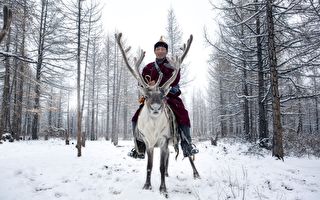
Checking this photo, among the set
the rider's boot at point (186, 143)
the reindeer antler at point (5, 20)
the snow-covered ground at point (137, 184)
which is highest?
the reindeer antler at point (5, 20)

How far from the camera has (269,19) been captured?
9078 mm

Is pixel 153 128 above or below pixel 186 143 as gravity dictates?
above

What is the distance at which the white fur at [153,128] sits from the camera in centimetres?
522

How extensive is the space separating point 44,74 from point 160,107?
19163mm

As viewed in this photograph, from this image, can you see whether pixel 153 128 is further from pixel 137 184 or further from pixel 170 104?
pixel 137 184

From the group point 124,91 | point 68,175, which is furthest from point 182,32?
point 68,175

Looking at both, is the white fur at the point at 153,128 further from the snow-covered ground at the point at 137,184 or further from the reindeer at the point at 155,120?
the snow-covered ground at the point at 137,184

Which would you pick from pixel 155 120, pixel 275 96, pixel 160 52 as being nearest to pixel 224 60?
pixel 275 96

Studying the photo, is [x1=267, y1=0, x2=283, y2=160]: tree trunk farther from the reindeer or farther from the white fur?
the white fur

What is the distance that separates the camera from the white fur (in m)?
5.22

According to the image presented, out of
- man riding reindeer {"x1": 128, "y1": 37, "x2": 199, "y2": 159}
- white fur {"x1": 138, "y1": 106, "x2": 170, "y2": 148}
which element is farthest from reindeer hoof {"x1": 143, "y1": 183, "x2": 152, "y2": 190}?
man riding reindeer {"x1": 128, "y1": 37, "x2": 199, "y2": 159}

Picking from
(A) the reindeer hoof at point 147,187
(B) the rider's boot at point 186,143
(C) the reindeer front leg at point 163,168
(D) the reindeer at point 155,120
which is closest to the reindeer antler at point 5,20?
(D) the reindeer at point 155,120

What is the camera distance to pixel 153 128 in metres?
5.24

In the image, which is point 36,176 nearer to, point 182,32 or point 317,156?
point 317,156
